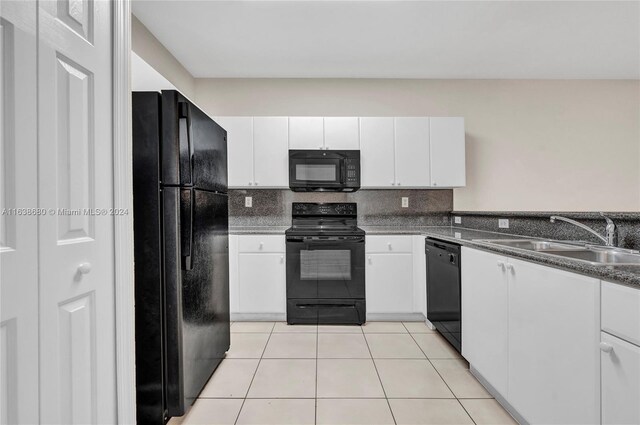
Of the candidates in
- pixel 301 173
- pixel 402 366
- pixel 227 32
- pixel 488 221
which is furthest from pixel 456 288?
pixel 227 32

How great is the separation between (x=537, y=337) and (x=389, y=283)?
5.33ft

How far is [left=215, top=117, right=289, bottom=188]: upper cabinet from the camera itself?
125 inches

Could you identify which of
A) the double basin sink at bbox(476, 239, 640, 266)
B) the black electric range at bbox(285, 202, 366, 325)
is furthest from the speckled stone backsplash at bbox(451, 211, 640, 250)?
the black electric range at bbox(285, 202, 366, 325)

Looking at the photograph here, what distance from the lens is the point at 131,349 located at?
1.20m

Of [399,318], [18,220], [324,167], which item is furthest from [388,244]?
[18,220]

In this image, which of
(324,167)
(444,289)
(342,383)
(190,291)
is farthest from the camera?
(324,167)

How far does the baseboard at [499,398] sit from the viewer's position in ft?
5.03

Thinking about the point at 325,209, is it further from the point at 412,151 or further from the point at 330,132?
the point at 412,151

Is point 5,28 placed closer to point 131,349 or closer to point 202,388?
point 131,349

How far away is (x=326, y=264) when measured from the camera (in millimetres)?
2869

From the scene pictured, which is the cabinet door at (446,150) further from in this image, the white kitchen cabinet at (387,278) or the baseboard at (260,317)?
the baseboard at (260,317)

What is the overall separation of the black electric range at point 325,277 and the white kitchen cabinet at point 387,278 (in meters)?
0.09

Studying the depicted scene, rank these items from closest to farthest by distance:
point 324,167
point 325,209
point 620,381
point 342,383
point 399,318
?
point 620,381, point 342,383, point 399,318, point 324,167, point 325,209

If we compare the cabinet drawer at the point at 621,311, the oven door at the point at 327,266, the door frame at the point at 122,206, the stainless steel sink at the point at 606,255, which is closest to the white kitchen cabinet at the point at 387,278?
the oven door at the point at 327,266
